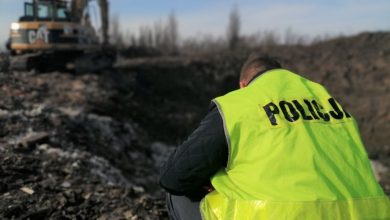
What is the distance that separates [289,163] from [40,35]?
1364 centimetres

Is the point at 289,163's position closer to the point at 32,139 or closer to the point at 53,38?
the point at 32,139

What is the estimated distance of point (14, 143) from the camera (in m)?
7.36

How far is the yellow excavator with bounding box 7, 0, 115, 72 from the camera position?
48.8 ft

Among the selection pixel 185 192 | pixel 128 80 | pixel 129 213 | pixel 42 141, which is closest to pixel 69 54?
pixel 128 80

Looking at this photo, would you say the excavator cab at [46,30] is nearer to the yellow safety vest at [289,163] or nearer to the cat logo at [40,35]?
the cat logo at [40,35]

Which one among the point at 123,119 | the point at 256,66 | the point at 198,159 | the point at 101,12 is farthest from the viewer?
the point at 101,12

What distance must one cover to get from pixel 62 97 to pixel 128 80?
18.7ft

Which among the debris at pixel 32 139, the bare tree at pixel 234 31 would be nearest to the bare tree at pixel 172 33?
the bare tree at pixel 234 31

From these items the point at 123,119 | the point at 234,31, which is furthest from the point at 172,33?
the point at 123,119

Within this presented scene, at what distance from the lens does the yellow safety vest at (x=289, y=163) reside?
229 cm

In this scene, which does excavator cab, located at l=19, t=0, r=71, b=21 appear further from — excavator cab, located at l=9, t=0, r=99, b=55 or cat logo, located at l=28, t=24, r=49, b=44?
cat logo, located at l=28, t=24, r=49, b=44

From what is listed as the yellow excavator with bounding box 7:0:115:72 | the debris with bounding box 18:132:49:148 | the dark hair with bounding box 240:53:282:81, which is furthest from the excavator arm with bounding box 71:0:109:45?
A: the dark hair with bounding box 240:53:282:81

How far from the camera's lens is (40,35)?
1489cm

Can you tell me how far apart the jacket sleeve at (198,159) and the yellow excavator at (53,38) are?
492 inches
